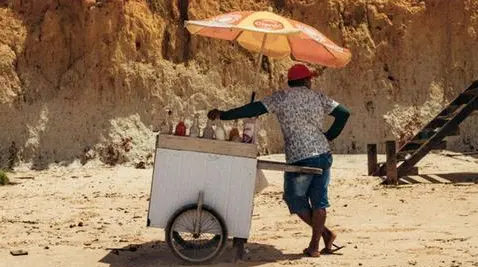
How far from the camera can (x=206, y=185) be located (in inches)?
262

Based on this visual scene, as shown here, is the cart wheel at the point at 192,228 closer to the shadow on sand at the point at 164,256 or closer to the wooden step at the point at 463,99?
the shadow on sand at the point at 164,256

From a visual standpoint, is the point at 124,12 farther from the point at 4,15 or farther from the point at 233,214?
the point at 233,214

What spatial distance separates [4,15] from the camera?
16422mm

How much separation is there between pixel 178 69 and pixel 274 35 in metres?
8.94

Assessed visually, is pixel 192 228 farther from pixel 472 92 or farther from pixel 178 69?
pixel 178 69

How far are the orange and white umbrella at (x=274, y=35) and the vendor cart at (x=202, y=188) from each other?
1.14 meters

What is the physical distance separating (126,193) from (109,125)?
416 cm

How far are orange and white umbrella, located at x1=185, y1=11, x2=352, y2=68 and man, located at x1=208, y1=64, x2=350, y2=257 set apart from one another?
1.52 ft

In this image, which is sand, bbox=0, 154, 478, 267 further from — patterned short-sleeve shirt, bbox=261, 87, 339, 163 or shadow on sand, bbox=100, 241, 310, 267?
patterned short-sleeve shirt, bbox=261, 87, 339, 163

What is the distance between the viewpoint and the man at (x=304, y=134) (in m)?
6.86

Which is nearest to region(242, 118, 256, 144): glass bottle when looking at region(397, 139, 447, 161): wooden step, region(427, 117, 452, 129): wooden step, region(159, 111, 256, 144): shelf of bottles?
region(159, 111, 256, 144): shelf of bottles

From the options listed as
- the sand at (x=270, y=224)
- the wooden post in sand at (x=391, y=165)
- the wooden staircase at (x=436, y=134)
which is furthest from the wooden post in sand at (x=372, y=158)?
the wooden post in sand at (x=391, y=165)

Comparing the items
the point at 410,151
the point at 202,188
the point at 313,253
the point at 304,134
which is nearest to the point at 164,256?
the point at 202,188

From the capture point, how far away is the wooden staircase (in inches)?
471
